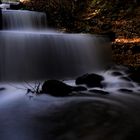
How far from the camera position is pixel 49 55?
10.4 meters

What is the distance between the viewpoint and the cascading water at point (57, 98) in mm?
5285

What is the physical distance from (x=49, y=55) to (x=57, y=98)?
336 cm

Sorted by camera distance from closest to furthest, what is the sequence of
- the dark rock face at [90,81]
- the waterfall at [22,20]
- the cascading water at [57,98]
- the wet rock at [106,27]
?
the cascading water at [57,98], the dark rock face at [90,81], the wet rock at [106,27], the waterfall at [22,20]

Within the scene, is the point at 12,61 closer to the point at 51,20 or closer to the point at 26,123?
the point at 26,123

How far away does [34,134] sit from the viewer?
5.11m

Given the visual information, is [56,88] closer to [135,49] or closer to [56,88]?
[56,88]

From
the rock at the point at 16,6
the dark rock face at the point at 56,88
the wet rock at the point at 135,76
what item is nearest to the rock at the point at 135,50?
the wet rock at the point at 135,76

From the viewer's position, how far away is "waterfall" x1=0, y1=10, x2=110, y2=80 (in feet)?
31.5

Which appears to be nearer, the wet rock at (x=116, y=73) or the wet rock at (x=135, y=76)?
the wet rock at (x=135, y=76)

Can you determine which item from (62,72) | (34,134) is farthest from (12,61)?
(34,134)

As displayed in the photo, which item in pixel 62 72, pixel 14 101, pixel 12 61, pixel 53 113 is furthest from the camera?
pixel 62 72

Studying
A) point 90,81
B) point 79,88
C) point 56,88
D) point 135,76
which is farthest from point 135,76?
point 56,88

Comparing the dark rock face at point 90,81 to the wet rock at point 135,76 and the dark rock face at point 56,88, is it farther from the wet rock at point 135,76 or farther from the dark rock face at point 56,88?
the wet rock at point 135,76

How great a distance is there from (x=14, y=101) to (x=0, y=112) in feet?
3.01
